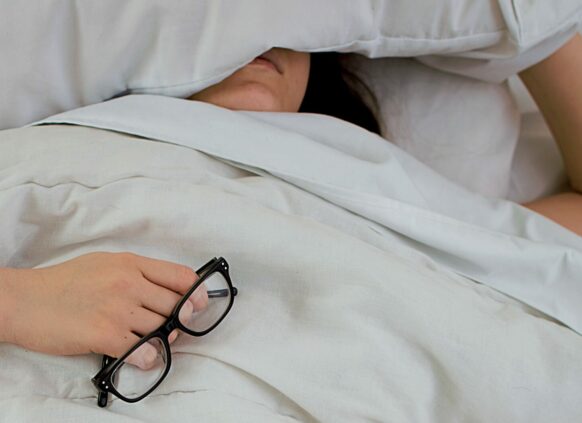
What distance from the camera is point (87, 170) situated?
0.77 m

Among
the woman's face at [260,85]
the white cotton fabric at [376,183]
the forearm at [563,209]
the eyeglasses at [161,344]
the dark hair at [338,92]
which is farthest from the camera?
the dark hair at [338,92]

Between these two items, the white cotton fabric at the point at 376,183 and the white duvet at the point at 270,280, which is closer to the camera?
the white duvet at the point at 270,280

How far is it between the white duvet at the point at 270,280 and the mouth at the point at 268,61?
→ 0.13 meters

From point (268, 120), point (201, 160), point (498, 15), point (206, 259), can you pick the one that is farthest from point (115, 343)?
point (498, 15)

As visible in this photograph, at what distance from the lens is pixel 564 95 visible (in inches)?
43.4

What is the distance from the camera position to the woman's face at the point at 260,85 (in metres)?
0.94

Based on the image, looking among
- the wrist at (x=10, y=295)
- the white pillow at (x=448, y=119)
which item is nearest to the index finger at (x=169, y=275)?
the wrist at (x=10, y=295)

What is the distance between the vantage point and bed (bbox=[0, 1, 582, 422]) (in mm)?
708

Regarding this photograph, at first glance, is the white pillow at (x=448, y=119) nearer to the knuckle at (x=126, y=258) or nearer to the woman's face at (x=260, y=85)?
the woman's face at (x=260, y=85)

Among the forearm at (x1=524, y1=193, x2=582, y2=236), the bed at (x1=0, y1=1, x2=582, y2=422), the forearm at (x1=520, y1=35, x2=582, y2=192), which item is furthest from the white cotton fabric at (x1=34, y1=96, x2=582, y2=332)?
the forearm at (x1=520, y1=35, x2=582, y2=192)

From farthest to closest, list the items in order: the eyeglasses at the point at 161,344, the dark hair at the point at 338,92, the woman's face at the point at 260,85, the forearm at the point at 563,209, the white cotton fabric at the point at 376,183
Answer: the dark hair at the point at 338,92 < the forearm at the point at 563,209 < the woman's face at the point at 260,85 < the white cotton fabric at the point at 376,183 < the eyeglasses at the point at 161,344

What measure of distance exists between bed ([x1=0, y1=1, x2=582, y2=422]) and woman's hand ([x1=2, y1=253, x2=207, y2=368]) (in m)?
0.04

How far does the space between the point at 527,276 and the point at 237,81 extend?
1.38ft

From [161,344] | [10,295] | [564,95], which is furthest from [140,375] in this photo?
[564,95]
